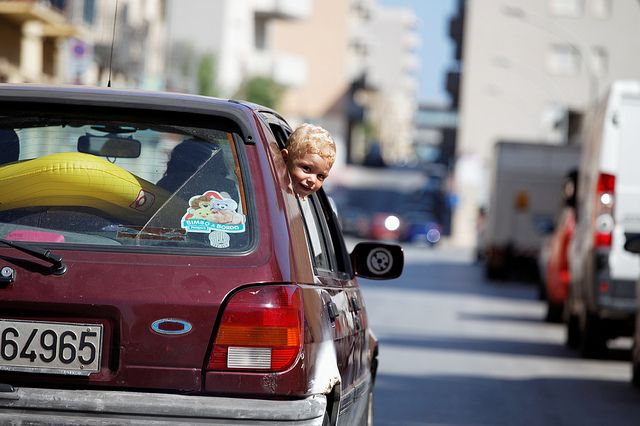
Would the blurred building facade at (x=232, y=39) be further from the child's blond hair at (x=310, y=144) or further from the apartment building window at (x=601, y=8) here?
the child's blond hair at (x=310, y=144)

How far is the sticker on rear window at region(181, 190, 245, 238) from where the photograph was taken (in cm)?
500

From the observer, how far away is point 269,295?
16.1 feet

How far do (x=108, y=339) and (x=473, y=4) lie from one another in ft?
277

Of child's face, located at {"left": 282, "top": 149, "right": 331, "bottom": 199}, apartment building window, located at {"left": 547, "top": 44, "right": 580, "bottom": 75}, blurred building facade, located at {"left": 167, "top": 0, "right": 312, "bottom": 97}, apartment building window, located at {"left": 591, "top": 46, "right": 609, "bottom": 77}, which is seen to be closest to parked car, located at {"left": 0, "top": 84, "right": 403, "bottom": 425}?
child's face, located at {"left": 282, "top": 149, "right": 331, "bottom": 199}

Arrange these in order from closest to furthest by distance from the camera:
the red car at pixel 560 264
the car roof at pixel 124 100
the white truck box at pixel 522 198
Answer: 1. the car roof at pixel 124 100
2. the red car at pixel 560 264
3. the white truck box at pixel 522 198

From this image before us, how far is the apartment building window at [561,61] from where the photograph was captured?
281 ft

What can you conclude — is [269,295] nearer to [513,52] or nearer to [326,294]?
[326,294]

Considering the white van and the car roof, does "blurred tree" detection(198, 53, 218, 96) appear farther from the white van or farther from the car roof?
the car roof

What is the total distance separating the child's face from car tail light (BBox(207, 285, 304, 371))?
0.65 m

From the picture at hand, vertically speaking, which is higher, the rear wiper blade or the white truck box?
the rear wiper blade

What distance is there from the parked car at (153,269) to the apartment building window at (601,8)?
267 ft

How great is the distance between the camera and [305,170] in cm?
546

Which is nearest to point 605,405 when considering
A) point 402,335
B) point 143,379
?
point 402,335

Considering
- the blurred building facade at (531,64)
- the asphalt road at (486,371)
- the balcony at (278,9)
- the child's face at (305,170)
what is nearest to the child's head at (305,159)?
the child's face at (305,170)
